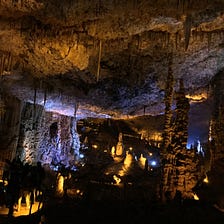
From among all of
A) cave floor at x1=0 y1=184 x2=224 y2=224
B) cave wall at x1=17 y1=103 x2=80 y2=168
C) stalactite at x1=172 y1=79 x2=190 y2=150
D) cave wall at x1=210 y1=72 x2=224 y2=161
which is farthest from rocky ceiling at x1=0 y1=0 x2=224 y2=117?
cave floor at x1=0 y1=184 x2=224 y2=224

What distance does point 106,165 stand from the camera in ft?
87.7

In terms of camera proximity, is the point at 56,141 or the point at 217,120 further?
the point at 56,141

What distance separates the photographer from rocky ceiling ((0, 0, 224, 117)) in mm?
9170

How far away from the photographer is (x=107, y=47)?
11812mm

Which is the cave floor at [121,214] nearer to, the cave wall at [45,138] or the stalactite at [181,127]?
the stalactite at [181,127]

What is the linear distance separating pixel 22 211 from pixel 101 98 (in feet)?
27.6

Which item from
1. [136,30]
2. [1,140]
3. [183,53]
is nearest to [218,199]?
[183,53]

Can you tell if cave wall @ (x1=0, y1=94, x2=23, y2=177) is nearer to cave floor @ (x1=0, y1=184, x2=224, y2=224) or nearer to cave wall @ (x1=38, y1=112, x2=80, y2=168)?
cave wall @ (x1=38, y1=112, x2=80, y2=168)

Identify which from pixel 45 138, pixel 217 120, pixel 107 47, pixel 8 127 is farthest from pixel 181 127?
pixel 45 138

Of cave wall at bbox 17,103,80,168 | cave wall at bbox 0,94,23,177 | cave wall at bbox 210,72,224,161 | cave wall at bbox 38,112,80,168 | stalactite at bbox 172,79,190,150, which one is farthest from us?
cave wall at bbox 38,112,80,168

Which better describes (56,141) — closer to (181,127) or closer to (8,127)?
(8,127)

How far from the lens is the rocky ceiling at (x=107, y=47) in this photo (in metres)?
9.17

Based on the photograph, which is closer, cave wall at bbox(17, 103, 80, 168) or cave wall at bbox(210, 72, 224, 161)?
cave wall at bbox(210, 72, 224, 161)

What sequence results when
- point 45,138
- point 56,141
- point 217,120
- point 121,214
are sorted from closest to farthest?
point 121,214
point 217,120
point 45,138
point 56,141
